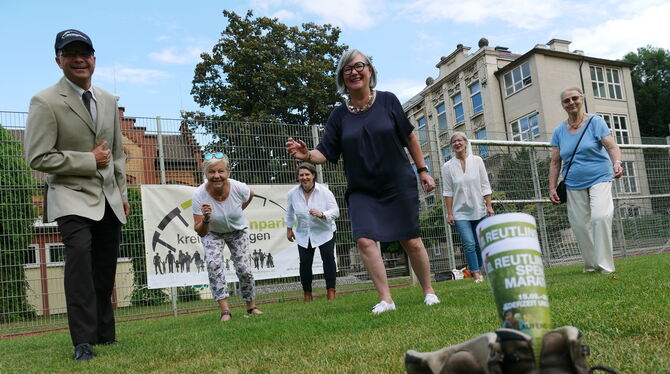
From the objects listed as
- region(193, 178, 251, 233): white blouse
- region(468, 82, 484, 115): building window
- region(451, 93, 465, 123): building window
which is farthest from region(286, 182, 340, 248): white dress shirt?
region(451, 93, 465, 123): building window

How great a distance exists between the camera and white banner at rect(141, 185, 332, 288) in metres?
8.84

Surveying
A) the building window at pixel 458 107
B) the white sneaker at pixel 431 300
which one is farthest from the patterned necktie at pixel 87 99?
the building window at pixel 458 107

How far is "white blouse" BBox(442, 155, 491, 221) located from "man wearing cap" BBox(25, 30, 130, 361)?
5.14m

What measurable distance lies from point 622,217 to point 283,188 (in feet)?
27.6

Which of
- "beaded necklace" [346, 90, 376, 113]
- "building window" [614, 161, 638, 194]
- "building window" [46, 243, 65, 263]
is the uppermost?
"beaded necklace" [346, 90, 376, 113]

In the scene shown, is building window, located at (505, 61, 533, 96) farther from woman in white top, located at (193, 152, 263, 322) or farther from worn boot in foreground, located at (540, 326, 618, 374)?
worn boot in foreground, located at (540, 326, 618, 374)

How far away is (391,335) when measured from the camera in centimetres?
289

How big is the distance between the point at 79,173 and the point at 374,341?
2.43 metres

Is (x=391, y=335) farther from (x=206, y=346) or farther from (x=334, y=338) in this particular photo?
(x=206, y=346)

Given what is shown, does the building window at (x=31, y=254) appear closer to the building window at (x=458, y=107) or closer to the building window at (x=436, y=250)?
the building window at (x=436, y=250)

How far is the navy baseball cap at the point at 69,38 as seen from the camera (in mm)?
3740

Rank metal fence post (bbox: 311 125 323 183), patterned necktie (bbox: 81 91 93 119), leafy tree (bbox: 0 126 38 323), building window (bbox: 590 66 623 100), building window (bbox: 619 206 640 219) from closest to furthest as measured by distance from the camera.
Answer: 1. patterned necktie (bbox: 81 91 93 119)
2. leafy tree (bbox: 0 126 38 323)
3. metal fence post (bbox: 311 125 323 183)
4. building window (bbox: 619 206 640 219)
5. building window (bbox: 590 66 623 100)

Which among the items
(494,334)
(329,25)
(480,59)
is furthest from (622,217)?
(480,59)

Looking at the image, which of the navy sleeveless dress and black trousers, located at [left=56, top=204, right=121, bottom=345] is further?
the navy sleeveless dress
